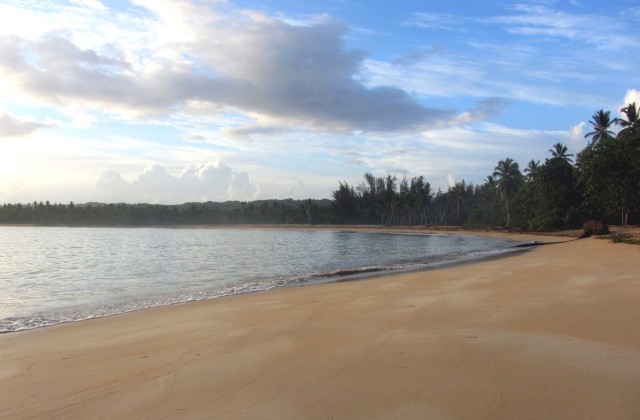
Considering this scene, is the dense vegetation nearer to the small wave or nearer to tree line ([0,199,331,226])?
tree line ([0,199,331,226])

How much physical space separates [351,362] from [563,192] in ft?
200

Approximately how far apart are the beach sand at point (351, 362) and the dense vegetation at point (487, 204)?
42951mm

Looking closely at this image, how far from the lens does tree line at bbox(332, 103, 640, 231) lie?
1729 inches

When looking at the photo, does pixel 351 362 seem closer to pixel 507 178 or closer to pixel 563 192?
pixel 563 192

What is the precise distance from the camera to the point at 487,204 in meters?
102

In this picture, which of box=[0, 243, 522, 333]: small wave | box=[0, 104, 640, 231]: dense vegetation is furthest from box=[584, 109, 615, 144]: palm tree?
box=[0, 243, 522, 333]: small wave

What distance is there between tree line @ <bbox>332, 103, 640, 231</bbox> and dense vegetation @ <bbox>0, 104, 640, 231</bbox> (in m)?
0.10

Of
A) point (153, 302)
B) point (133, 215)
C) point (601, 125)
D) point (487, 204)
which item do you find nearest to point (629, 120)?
point (601, 125)

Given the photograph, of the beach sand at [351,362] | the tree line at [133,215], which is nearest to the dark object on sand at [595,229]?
the beach sand at [351,362]

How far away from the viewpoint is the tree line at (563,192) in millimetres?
43906

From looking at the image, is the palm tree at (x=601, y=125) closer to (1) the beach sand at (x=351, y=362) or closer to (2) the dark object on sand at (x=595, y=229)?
(2) the dark object on sand at (x=595, y=229)

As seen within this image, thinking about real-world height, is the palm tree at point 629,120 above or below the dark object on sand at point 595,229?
above

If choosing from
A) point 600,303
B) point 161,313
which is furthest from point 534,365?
point 161,313

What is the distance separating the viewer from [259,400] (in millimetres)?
4109
